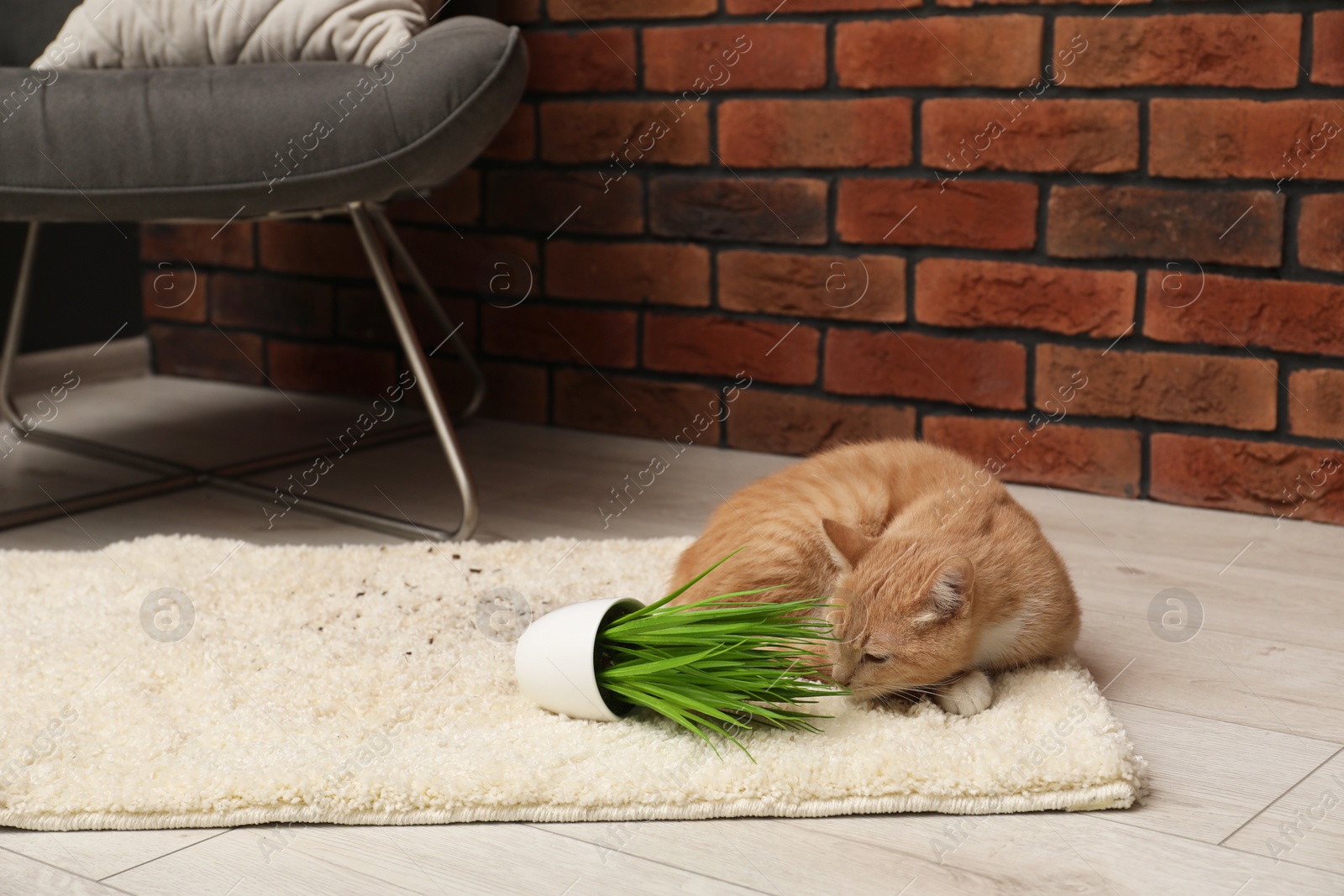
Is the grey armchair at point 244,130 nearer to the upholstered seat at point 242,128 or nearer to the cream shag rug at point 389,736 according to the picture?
the upholstered seat at point 242,128

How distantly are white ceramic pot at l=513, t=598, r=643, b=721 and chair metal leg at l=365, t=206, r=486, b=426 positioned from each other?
93 cm

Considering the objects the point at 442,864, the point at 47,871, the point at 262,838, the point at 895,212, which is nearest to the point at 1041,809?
the point at 442,864

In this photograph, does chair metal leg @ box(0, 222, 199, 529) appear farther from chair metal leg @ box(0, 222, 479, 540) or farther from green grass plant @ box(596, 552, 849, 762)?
green grass plant @ box(596, 552, 849, 762)

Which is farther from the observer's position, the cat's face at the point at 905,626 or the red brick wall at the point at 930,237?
the red brick wall at the point at 930,237

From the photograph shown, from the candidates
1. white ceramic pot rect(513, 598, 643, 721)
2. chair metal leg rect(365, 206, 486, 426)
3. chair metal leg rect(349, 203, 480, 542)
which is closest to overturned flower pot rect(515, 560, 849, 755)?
white ceramic pot rect(513, 598, 643, 721)

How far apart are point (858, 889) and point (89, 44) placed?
1.41m

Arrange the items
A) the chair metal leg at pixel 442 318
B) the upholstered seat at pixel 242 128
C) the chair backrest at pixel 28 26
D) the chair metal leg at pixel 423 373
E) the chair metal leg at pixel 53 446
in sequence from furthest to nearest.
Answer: the chair metal leg at pixel 442 318 → the chair backrest at pixel 28 26 → the chair metal leg at pixel 53 446 → the chair metal leg at pixel 423 373 → the upholstered seat at pixel 242 128

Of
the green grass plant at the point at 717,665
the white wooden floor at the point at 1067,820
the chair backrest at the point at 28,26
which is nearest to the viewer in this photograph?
the white wooden floor at the point at 1067,820

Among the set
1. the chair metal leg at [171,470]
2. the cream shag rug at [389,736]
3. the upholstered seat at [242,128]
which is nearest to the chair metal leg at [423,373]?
the chair metal leg at [171,470]

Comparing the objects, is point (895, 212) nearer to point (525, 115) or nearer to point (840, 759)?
point (525, 115)

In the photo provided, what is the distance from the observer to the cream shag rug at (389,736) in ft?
2.87

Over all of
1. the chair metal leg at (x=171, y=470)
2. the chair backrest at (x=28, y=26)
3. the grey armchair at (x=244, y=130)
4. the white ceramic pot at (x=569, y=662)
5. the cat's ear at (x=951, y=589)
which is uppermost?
the chair backrest at (x=28, y=26)

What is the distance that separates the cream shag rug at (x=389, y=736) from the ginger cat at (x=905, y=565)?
0.04m

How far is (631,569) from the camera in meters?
1.37
